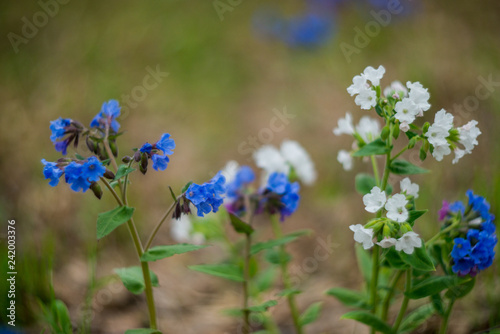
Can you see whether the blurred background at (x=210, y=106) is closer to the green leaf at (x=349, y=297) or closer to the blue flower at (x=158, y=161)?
the green leaf at (x=349, y=297)

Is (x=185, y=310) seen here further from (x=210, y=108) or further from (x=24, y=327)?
(x=210, y=108)

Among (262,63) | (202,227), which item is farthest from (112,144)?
(262,63)

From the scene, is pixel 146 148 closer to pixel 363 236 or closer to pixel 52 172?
pixel 52 172

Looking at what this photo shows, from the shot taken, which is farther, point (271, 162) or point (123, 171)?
point (271, 162)

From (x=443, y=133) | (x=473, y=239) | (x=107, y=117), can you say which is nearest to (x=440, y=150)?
(x=443, y=133)

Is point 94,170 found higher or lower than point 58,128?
lower

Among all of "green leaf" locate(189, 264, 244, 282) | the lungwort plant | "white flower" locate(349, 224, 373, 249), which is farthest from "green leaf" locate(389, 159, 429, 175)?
"green leaf" locate(189, 264, 244, 282)

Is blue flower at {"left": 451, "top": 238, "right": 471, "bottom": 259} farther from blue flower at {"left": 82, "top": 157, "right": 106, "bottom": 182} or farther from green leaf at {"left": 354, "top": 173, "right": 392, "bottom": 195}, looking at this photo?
blue flower at {"left": 82, "top": 157, "right": 106, "bottom": 182}
